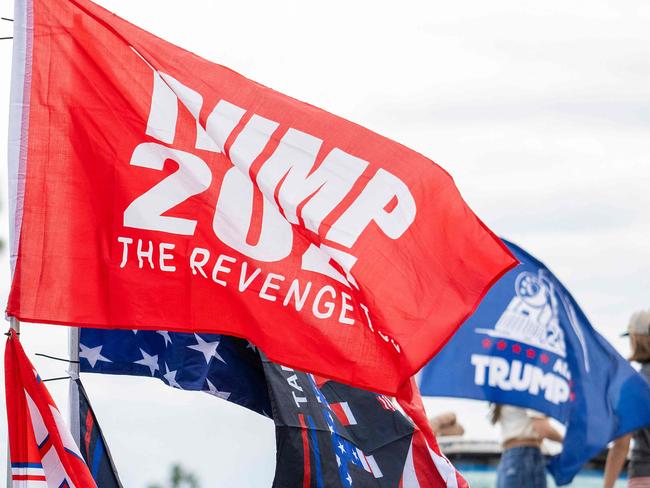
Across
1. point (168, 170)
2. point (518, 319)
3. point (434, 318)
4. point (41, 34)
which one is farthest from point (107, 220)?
point (518, 319)

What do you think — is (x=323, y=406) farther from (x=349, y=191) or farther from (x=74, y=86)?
(x=74, y=86)

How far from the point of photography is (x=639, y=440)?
11.0 m

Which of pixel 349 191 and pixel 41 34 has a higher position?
pixel 41 34

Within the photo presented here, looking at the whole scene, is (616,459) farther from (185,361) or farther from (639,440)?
(185,361)

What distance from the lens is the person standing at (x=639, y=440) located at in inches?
411

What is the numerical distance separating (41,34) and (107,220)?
885 mm

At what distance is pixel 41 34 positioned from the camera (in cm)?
800

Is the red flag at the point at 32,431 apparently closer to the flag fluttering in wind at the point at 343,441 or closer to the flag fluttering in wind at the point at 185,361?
the flag fluttering in wind at the point at 343,441

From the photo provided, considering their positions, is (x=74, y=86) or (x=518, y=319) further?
(x=518, y=319)

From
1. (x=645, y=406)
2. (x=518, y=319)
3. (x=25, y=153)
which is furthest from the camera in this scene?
(x=518, y=319)

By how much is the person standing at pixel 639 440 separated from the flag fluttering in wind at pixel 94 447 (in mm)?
3138

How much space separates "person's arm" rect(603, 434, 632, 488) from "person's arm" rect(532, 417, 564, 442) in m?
A: 0.51

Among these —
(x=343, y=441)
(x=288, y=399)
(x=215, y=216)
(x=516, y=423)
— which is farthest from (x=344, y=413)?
(x=215, y=216)

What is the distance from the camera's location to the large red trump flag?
308 inches
